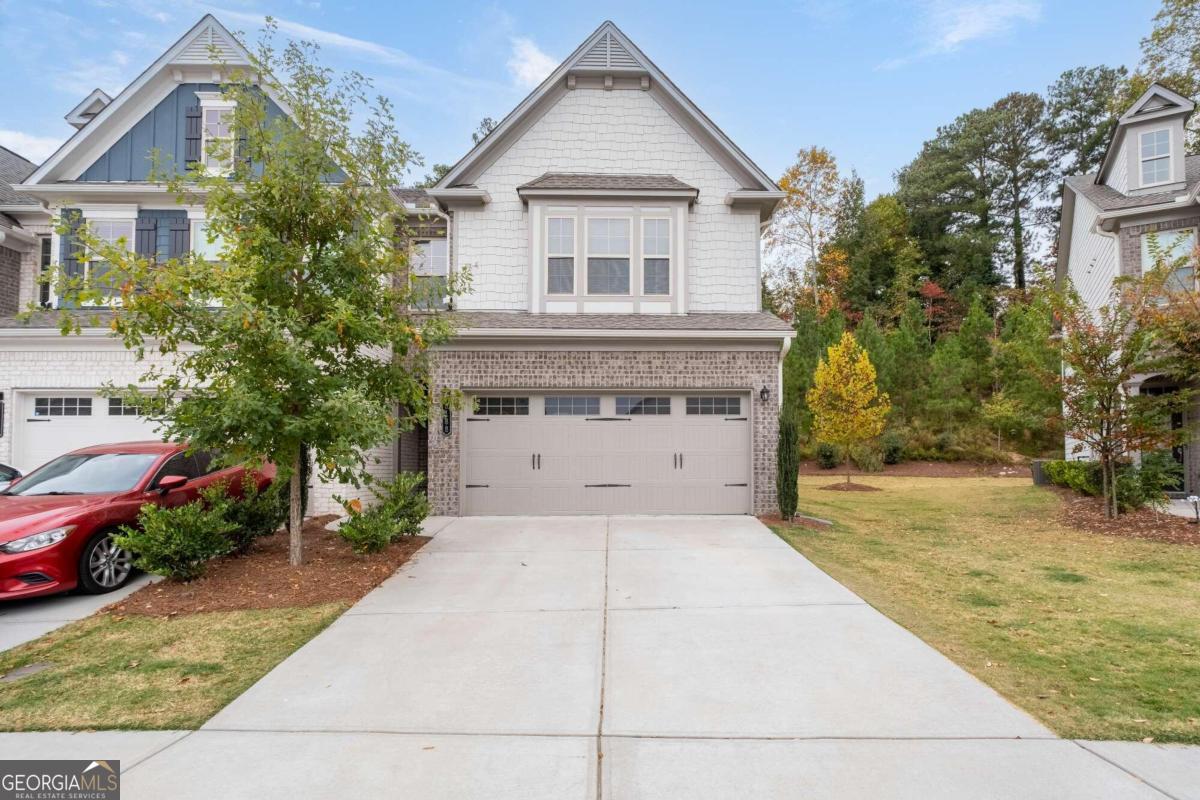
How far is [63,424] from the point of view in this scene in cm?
1159

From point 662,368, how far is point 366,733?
839 cm

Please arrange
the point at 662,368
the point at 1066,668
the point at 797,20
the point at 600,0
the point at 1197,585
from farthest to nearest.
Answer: the point at 797,20, the point at 600,0, the point at 662,368, the point at 1197,585, the point at 1066,668

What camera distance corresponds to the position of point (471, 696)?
4055mm

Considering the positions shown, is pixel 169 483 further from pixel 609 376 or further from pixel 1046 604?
pixel 1046 604

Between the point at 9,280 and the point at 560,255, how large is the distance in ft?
40.0

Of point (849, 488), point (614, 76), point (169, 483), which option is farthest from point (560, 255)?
point (849, 488)

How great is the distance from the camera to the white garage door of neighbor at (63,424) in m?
11.5

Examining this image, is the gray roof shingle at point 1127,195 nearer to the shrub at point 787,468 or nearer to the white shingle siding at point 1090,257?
the white shingle siding at point 1090,257

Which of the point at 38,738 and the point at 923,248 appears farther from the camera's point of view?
the point at 923,248

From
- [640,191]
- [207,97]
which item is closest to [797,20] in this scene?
[640,191]

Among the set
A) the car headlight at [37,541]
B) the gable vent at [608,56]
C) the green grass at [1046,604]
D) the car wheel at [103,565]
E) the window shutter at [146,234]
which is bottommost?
the green grass at [1046,604]

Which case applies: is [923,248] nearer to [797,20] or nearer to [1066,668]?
[797,20]

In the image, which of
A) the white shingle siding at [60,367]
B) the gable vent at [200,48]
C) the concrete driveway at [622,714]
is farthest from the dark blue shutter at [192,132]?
the concrete driveway at [622,714]

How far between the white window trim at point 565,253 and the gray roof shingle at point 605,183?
1.79ft
